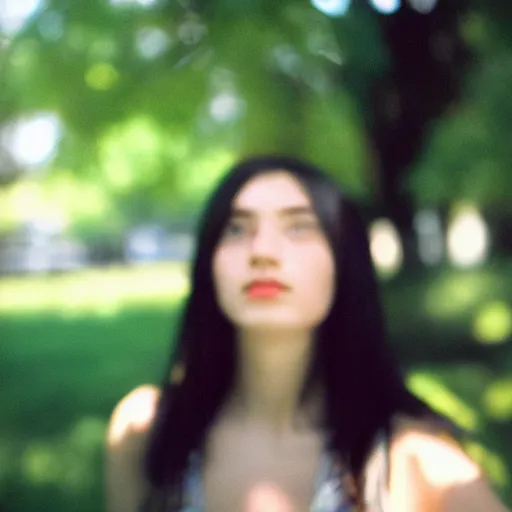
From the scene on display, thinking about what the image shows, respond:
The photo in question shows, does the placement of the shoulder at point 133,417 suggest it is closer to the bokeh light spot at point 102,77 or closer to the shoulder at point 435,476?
the shoulder at point 435,476

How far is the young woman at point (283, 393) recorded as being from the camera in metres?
1.05

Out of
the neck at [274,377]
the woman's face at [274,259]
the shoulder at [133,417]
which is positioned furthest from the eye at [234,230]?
the shoulder at [133,417]

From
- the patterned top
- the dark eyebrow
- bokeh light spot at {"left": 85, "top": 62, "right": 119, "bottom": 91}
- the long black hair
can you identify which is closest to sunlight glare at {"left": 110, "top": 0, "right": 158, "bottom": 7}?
bokeh light spot at {"left": 85, "top": 62, "right": 119, "bottom": 91}

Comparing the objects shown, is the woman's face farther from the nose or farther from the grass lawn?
the grass lawn

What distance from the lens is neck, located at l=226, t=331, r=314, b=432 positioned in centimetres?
113

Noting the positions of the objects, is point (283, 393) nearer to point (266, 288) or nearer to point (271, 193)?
point (266, 288)

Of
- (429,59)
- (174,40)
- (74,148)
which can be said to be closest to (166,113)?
(174,40)

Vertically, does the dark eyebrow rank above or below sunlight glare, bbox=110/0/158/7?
below

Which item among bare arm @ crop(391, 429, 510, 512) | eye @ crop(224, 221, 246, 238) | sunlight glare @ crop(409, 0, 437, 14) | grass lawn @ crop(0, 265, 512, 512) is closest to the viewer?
bare arm @ crop(391, 429, 510, 512)

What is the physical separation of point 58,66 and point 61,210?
8.13 m

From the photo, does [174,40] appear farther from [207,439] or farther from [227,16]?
[207,439]

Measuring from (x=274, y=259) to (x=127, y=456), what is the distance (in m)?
0.46

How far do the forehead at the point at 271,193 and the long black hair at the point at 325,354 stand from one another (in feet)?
0.04

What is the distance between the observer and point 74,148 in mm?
3264
